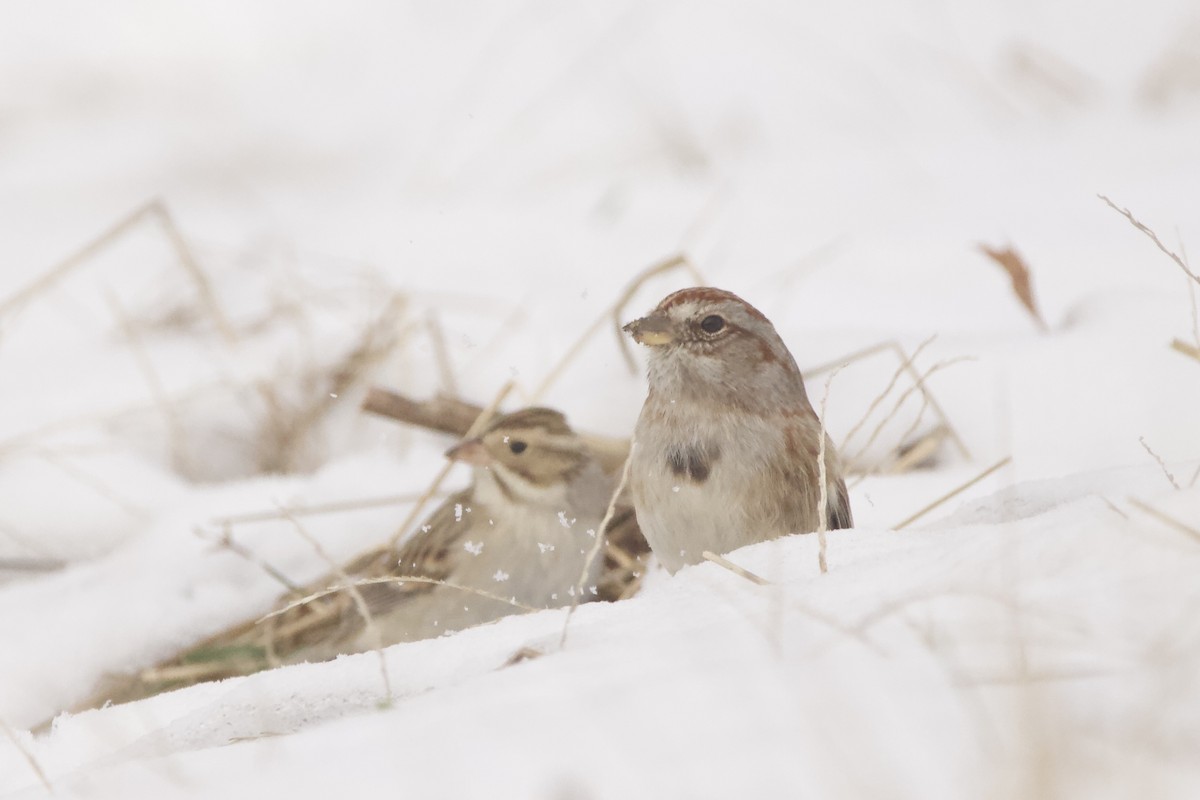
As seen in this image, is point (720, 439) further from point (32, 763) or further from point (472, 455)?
point (32, 763)

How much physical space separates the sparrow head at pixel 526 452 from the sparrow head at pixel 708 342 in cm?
78

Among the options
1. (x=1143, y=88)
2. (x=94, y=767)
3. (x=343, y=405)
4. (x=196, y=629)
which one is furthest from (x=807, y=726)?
(x=1143, y=88)

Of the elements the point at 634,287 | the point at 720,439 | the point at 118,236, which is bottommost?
the point at 720,439

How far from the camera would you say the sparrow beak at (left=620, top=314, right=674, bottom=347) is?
2.77m

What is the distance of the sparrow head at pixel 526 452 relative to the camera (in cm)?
356

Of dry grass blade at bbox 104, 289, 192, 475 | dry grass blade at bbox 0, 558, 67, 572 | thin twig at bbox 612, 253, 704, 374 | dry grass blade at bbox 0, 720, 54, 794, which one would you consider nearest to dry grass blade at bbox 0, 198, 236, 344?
dry grass blade at bbox 104, 289, 192, 475

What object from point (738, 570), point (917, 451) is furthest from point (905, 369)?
point (738, 570)

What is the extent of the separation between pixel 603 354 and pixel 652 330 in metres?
1.97

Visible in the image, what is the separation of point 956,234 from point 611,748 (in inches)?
185

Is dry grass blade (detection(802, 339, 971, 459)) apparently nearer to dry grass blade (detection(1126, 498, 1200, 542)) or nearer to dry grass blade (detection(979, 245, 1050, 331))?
dry grass blade (detection(979, 245, 1050, 331))

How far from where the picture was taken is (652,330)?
2775 mm

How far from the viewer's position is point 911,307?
5.14 m

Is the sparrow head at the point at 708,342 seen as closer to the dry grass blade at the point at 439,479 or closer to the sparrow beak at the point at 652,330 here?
the sparrow beak at the point at 652,330

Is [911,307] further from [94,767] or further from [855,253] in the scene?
[94,767]
